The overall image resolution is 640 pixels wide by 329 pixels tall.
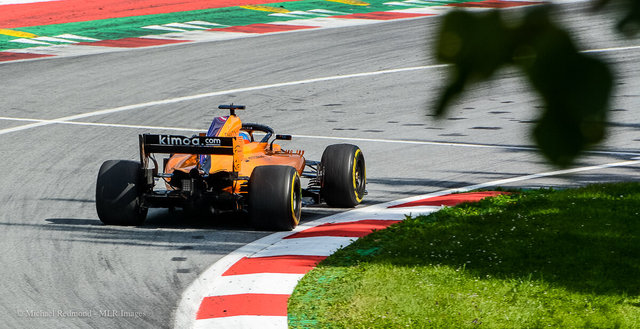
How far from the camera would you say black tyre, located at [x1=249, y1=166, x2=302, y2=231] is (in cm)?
884

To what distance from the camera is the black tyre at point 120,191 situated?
9148 millimetres

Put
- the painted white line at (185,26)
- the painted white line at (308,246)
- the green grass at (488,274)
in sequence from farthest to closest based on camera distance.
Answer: the painted white line at (185,26) < the painted white line at (308,246) < the green grass at (488,274)

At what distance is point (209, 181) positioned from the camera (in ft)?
30.2

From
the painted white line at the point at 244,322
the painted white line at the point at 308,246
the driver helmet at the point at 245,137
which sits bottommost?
the painted white line at the point at 308,246

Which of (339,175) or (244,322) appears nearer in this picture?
(244,322)

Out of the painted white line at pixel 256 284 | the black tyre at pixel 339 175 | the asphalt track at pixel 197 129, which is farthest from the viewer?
the black tyre at pixel 339 175

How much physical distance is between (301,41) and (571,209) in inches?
602

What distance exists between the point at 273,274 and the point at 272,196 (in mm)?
1504

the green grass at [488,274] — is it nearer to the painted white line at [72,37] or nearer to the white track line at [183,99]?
the white track line at [183,99]

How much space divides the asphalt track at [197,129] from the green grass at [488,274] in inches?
36.1

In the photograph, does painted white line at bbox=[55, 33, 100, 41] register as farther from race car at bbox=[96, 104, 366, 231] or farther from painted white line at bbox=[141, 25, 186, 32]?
race car at bbox=[96, 104, 366, 231]

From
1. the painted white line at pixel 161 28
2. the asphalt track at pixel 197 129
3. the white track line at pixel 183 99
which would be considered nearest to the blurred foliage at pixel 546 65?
the asphalt track at pixel 197 129

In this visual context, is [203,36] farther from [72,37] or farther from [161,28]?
[72,37]

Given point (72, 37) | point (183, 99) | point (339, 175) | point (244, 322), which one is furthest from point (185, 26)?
point (244, 322)
